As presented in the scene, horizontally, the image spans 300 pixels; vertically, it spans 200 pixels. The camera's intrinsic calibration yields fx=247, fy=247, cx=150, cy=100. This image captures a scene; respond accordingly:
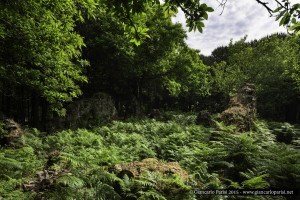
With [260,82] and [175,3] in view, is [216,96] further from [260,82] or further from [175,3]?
[175,3]

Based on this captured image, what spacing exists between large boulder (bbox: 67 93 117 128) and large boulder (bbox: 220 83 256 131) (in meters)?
8.97

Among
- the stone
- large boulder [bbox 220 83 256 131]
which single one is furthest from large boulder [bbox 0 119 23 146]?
the stone

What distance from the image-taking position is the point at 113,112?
752 inches

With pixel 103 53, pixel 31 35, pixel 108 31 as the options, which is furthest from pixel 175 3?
pixel 103 53

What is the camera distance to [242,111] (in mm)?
12641

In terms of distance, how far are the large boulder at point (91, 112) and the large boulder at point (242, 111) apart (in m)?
8.97

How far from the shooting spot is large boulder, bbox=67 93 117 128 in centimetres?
1683

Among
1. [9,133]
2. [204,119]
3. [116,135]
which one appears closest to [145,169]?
[116,135]

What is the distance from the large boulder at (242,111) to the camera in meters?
11.8

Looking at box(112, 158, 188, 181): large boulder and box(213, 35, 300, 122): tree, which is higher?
box(213, 35, 300, 122): tree

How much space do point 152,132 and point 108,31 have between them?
11.1 m

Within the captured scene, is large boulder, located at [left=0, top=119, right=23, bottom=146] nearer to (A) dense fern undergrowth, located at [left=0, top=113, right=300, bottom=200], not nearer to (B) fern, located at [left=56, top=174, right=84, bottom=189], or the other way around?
(A) dense fern undergrowth, located at [left=0, top=113, right=300, bottom=200]

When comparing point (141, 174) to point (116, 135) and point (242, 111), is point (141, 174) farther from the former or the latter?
point (242, 111)

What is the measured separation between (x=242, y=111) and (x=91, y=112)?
10.3 m
